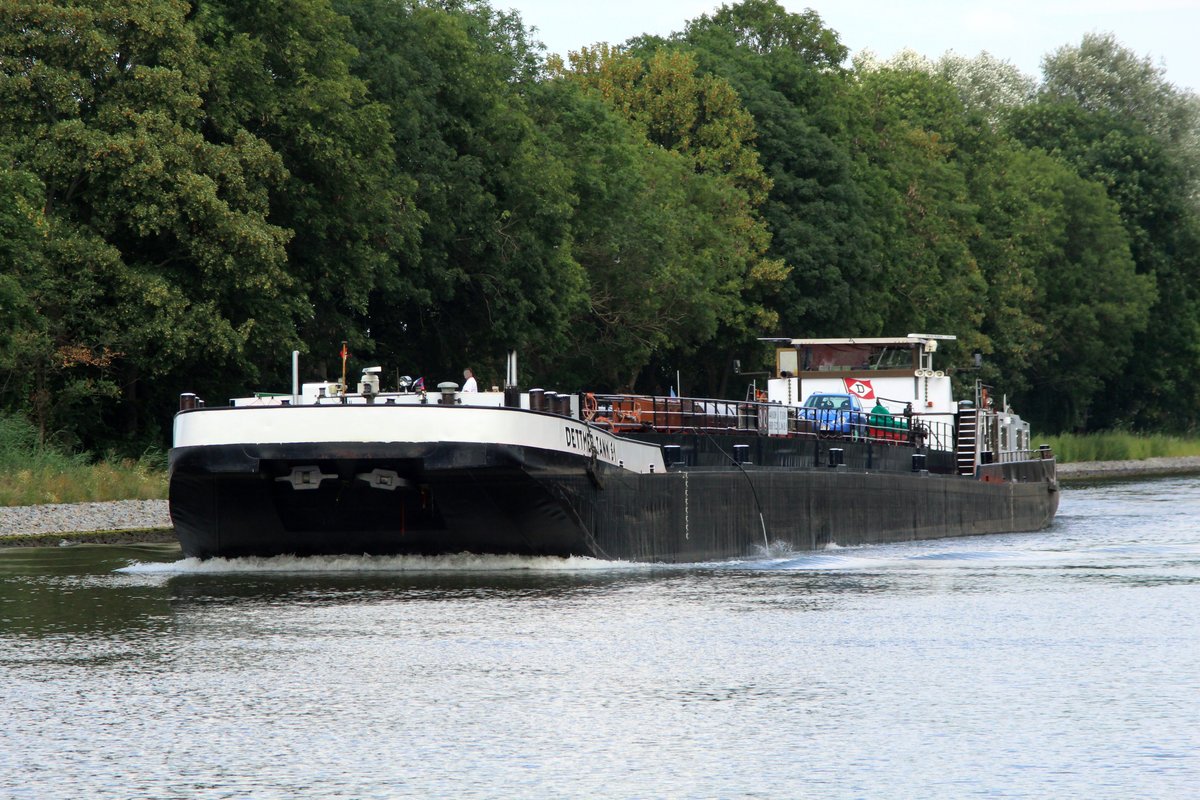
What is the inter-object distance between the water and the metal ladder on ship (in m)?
17.2

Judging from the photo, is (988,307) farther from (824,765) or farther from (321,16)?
(824,765)

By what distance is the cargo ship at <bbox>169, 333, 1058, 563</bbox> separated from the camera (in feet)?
76.5

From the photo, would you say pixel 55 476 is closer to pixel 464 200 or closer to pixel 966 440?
pixel 464 200

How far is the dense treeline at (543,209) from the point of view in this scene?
39.9m

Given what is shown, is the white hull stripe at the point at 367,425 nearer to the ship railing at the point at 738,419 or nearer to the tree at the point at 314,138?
the ship railing at the point at 738,419

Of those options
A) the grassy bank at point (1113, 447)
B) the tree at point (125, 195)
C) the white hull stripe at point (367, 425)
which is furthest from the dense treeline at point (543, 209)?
the white hull stripe at point (367, 425)

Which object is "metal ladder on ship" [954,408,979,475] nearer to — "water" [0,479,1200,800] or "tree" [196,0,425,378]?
"tree" [196,0,425,378]

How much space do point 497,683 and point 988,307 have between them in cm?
7362

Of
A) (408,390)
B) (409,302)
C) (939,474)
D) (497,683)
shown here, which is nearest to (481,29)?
(409,302)

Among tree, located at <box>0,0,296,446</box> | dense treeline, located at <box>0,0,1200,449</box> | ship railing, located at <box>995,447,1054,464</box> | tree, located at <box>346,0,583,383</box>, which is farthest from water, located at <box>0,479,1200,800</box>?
tree, located at <box>346,0,583,383</box>

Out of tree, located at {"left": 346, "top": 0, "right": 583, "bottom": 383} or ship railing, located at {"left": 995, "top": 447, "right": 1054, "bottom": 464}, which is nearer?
ship railing, located at {"left": 995, "top": 447, "right": 1054, "bottom": 464}

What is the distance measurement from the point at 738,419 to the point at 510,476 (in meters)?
8.41

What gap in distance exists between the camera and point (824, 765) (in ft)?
37.7

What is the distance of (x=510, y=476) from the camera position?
23.7 metres
